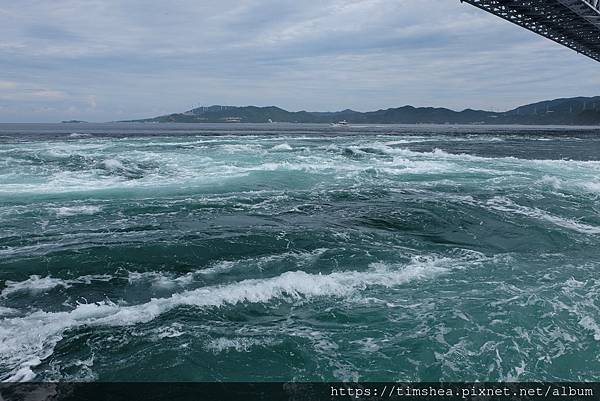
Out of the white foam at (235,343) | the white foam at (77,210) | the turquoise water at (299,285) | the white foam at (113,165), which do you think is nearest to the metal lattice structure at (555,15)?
the turquoise water at (299,285)

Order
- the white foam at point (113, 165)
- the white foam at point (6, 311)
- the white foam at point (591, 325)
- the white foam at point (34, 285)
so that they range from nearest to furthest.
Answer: the white foam at point (591, 325) < the white foam at point (6, 311) < the white foam at point (34, 285) < the white foam at point (113, 165)

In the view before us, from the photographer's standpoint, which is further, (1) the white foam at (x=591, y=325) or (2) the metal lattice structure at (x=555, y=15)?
(2) the metal lattice structure at (x=555, y=15)

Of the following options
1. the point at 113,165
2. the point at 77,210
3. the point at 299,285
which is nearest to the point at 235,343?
the point at 299,285

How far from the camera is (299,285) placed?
8.31 metres

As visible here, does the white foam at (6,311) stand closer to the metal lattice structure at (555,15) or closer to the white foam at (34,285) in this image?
the white foam at (34,285)

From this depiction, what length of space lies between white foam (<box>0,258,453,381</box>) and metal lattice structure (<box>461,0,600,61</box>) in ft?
81.0

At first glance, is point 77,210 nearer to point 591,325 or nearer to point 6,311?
point 6,311

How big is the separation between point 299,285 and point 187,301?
211 cm

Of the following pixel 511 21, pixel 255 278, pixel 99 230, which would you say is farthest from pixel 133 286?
pixel 511 21

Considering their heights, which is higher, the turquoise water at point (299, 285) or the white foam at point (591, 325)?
the turquoise water at point (299, 285)

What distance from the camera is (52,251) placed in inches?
391

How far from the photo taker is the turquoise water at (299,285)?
19.7 feet

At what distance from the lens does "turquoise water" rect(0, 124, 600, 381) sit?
6.00 m

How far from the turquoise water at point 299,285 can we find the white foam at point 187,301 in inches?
1.4
